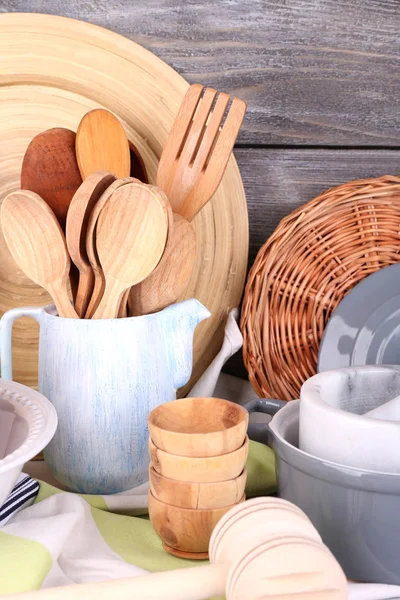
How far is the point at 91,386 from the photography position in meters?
0.52

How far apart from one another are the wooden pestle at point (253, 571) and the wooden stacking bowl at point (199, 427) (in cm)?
5

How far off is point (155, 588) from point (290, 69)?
0.60 meters

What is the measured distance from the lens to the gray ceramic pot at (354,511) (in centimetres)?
40

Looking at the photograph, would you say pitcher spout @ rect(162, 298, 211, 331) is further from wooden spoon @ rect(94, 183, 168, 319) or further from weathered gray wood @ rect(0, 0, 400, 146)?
weathered gray wood @ rect(0, 0, 400, 146)

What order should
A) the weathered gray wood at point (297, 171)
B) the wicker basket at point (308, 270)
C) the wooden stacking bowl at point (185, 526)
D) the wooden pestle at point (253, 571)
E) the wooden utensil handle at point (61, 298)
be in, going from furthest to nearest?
the weathered gray wood at point (297, 171), the wicker basket at point (308, 270), the wooden utensil handle at point (61, 298), the wooden stacking bowl at point (185, 526), the wooden pestle at point (253, 571)

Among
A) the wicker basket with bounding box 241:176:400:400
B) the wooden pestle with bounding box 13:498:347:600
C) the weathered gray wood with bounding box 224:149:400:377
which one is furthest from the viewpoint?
the weathered gray wood with bounding box 224:149:400:377

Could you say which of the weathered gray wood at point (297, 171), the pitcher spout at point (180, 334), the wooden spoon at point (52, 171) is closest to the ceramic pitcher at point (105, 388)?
the pitcher spout at point (180, 334)

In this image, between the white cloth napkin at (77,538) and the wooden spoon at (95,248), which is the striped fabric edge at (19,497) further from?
the wooden spoon at (95,248)

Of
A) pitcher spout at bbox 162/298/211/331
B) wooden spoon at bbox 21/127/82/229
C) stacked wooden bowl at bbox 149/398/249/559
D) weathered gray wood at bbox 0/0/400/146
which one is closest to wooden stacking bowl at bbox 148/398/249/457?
stacked wooden bowl at bbox 149/398/249/559

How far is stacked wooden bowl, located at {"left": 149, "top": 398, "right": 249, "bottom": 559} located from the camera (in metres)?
0.42

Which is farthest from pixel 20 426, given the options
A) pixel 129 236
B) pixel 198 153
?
pixel 198 153

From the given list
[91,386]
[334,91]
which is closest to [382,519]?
[91,386]

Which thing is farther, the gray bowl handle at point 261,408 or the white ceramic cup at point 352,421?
the gray bowl handle at point 261,408

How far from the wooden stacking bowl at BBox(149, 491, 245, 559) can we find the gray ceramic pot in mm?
54
